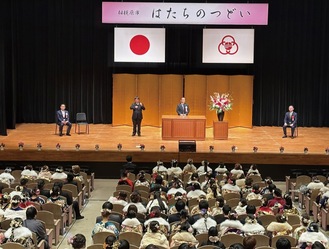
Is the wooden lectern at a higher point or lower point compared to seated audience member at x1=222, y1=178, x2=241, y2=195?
higher

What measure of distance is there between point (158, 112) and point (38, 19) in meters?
5.71

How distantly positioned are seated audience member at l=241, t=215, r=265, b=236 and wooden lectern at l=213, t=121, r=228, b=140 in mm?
10012

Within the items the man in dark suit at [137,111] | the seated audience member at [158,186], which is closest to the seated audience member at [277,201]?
the seated audience member at [158,186]

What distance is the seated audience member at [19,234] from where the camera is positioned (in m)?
8.26

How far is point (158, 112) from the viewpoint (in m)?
22.5

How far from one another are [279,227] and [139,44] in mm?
13120

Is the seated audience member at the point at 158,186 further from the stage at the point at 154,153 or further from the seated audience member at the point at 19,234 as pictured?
the stage at the point at 154,153

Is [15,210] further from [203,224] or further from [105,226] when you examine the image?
[203,224]

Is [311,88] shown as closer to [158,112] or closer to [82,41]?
[158,112]

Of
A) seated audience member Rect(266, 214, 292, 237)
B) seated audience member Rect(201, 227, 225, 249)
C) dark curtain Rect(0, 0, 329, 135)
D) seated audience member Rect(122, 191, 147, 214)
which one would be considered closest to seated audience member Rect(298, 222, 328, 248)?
seated audience member Rect(266, 214, 292, 237)

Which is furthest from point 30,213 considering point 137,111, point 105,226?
point 137,111

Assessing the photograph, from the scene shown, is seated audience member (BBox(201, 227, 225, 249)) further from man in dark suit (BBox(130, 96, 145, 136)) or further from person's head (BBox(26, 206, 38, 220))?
man in dark suit (BBox(130, 96, 145, 136))

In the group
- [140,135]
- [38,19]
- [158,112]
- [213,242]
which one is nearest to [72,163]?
[140,135]

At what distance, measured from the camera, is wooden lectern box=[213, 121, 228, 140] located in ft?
62.4
